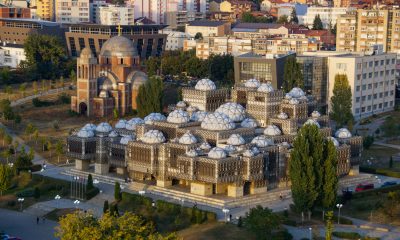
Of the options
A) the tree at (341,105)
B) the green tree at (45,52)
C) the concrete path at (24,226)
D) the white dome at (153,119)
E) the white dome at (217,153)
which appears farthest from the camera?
the green tree at (45,52)

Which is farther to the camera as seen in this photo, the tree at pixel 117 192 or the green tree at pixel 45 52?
the green tree at pixel 45 52

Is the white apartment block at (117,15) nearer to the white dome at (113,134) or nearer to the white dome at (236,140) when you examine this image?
the white dome at (113,134)

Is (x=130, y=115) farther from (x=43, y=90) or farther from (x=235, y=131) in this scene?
(x=235, y=131)

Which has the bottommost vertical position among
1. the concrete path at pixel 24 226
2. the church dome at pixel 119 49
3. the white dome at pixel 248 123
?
the concrete path at pixel 24 226

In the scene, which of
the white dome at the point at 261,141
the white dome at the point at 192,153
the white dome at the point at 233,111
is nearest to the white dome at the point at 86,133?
the white dome at the point at 233,111

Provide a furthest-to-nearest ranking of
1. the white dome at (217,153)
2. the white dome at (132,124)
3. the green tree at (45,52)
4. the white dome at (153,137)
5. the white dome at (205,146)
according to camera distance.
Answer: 1. the green tree at (45,52)
2. the white dome at (132,124)
3. the white dome at (153,137)
4. the white dome at (205,146)
5. the white dome at (217,153)

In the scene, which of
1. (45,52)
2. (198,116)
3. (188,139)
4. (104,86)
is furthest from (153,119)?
(45,52)

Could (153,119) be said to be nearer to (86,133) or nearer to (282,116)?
(86,133)
